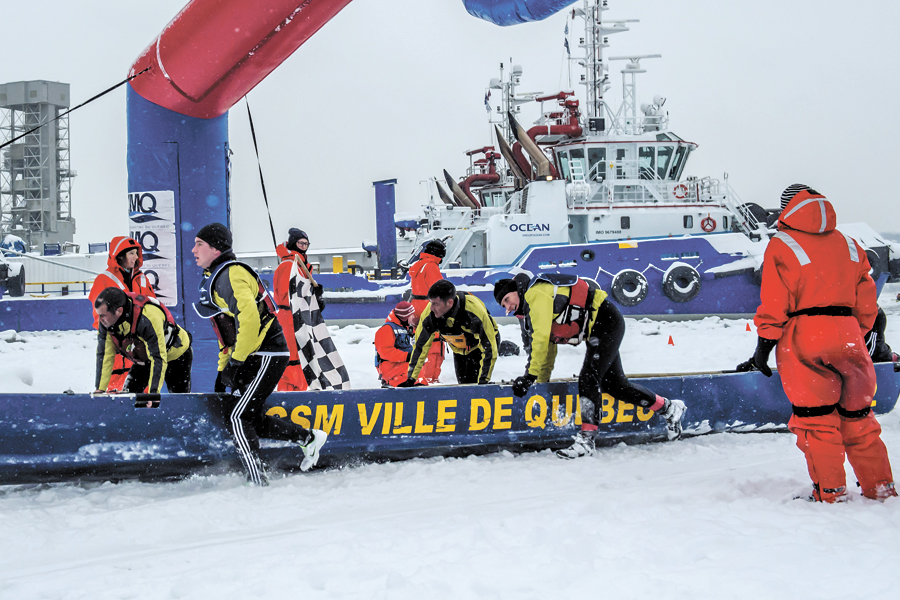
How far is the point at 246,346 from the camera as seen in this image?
3.84 meters

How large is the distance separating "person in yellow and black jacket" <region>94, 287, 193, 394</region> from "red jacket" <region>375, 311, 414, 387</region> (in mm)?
2000

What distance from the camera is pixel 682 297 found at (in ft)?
44.1

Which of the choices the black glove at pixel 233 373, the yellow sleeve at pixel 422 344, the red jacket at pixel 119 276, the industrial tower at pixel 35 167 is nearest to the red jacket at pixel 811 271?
the yellow sleeve at pixel 422 344

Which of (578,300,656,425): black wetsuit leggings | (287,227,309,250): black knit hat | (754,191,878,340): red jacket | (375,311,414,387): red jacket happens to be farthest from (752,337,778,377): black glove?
(287,227,309,250): black knit hat

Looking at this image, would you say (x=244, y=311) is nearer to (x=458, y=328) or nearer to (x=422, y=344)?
(x=422, y=344)

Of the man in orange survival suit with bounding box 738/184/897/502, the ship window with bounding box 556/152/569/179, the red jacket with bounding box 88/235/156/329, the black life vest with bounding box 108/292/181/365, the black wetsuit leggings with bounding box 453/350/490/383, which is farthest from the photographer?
the ship window with bounding box 556/152/569/179

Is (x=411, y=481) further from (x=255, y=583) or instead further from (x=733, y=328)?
(x=733, y=328)

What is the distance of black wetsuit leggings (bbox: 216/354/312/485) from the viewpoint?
12.8 feet

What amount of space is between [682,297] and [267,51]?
34.9 ft

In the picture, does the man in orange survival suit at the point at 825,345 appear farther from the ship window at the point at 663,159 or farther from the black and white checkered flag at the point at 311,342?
the ship window at the point at 663,159

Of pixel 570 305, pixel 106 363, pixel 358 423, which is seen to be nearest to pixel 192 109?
pixel 106 363

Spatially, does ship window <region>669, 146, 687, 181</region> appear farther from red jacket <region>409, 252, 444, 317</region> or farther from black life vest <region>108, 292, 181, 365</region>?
black life vest <region>108, 292, 181, 365</region>

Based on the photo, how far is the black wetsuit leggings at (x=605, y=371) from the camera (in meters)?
4.46

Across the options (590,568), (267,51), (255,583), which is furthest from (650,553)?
(267,51)
